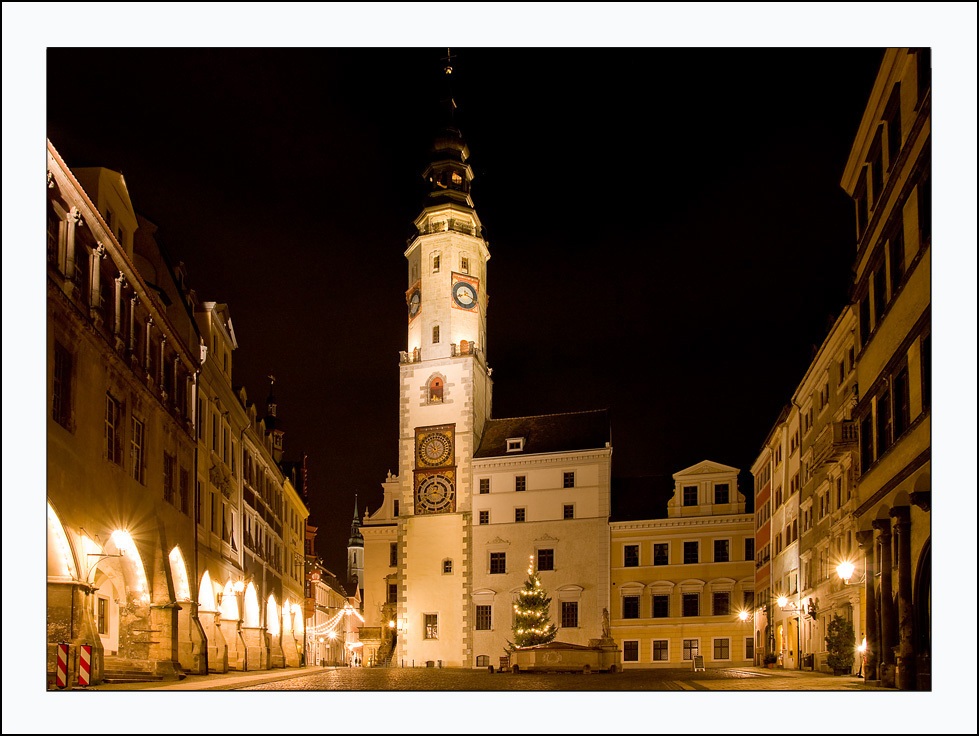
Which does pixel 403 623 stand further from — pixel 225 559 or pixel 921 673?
pixel 921 673

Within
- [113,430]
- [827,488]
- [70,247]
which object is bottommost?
[827,488]

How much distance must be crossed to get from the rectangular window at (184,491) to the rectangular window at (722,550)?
3992cm

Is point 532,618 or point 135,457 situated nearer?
point 135,457

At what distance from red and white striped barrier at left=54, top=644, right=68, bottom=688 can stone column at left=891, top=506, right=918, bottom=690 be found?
15.2 metres

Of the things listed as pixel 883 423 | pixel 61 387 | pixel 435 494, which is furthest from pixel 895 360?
pixel 435 494

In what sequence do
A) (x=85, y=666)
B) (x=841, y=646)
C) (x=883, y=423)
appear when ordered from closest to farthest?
(x=85, y=666) < (x=883, y=423) < (x=841, y=646)

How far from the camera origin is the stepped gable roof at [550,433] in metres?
71.4

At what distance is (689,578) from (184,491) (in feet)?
130

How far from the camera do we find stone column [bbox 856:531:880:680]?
2539 centimetres

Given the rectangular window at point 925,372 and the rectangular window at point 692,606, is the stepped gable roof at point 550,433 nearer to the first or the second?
the rectangular window at point 692,606

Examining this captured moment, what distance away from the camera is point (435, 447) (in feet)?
238

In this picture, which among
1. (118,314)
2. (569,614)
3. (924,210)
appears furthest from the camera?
(569,614)

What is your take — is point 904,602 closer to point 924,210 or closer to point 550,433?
point 924,210

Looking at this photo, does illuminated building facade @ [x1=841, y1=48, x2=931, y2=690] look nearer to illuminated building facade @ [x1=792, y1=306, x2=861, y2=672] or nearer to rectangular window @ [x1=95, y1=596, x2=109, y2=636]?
illuminated building facade @ [x1=792, y1=306, x2=861, y2=672]
